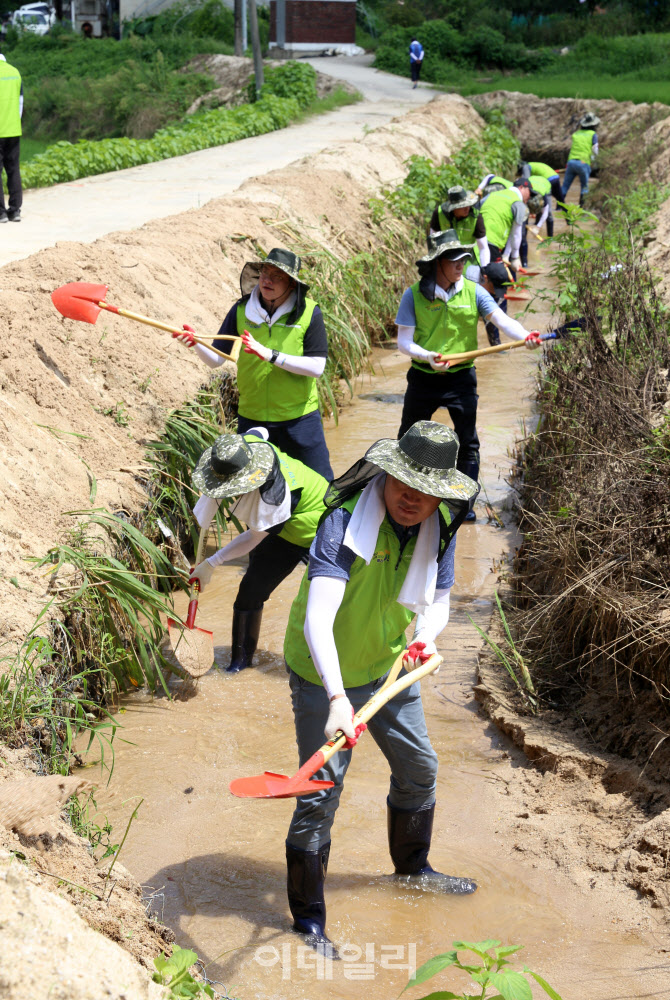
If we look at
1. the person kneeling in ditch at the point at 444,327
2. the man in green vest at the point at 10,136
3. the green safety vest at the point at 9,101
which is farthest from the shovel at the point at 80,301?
the green safety vest at the point at 9,101

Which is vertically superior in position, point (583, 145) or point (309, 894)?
point (583, 145)

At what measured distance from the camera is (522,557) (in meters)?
5.52

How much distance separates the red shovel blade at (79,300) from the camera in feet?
18.2

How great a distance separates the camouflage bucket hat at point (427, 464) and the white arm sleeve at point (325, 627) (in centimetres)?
35

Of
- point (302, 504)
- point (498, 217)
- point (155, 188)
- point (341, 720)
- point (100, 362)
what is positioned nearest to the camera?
point (341, 720)

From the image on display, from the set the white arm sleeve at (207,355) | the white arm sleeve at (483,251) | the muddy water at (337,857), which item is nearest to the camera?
the muddy water at (337,857)

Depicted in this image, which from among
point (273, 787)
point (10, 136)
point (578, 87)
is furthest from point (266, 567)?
point (578, 87)

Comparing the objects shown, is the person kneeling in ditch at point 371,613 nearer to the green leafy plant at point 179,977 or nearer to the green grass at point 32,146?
the green leafy plant at point 179,977

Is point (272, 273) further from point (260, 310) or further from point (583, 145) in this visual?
point (583, 145)

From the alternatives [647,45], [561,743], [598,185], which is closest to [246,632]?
[561,743]

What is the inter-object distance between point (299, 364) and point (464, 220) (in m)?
4.29

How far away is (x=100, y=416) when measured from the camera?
228 inches

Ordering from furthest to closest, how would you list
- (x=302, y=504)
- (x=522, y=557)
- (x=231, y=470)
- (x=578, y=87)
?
1. (x=578, y=87)
2. (x=522, y=557)
3. (x=302, y=504)
4. (x=231, y=470)

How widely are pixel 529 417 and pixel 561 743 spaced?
4.60 metres
